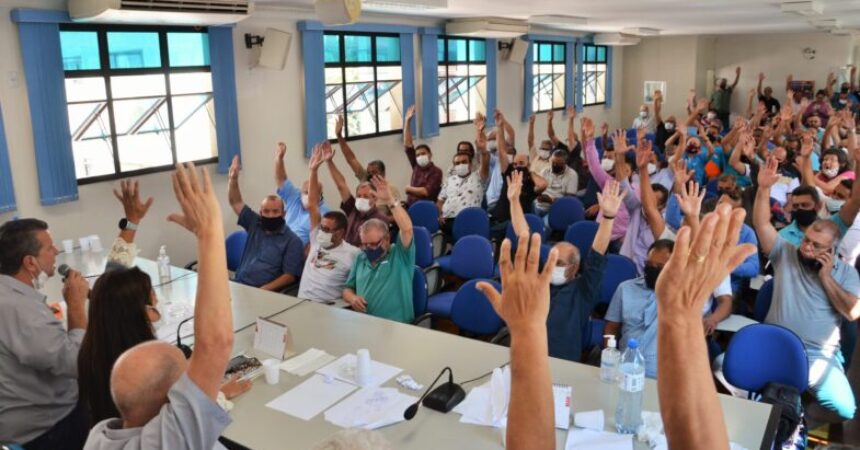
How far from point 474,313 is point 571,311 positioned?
795 mm

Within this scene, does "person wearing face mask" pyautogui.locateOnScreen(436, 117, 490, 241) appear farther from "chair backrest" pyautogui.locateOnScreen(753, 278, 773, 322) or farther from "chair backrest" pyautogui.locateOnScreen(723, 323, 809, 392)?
"chair backrest" pyautogui.locateOnScreen(723, 323, 809, 392)

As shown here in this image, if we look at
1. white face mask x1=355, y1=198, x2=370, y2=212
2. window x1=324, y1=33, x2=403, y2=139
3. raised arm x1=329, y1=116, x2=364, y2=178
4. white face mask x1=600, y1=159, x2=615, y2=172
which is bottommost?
white face mask x1=355, y1=198, x2=370, y2=212

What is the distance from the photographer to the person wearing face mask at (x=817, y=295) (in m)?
3.88

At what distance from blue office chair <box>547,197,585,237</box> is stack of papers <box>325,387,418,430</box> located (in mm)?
4244

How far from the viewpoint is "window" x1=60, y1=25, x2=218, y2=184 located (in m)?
6.14

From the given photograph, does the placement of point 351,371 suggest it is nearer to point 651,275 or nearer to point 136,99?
point 651,275

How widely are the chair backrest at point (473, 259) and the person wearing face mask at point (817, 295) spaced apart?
6.94 feet

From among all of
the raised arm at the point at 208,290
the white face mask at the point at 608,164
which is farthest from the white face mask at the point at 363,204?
the raised arm at the point at 208,290

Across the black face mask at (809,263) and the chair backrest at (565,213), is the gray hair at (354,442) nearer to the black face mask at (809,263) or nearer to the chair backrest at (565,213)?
the black face mask at (809,263)

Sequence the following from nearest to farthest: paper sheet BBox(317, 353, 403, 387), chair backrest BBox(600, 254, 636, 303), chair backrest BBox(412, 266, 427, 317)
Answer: paper sheet BBox(317, 353, 403, 387), chair backrest BBox(412, 266, 427, 317), chair backrest BBox(600, 254, 636, 303)

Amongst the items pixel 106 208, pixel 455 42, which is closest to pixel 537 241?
pixel 106 208

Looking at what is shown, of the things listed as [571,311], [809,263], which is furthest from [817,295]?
[571,311]

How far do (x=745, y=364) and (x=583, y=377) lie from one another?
96 centimetres

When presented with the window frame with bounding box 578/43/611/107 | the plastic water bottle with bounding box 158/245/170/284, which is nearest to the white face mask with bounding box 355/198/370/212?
the plastic water bottle with bounding box 158/245/170/284
